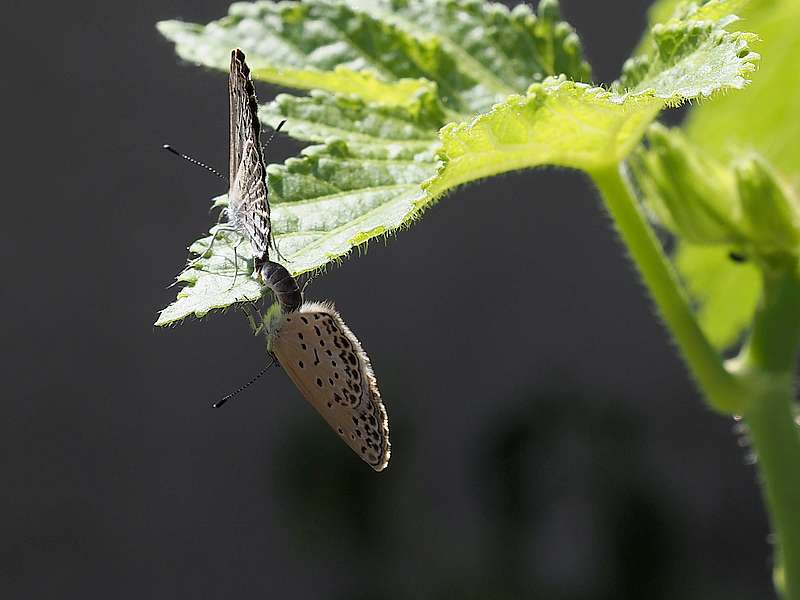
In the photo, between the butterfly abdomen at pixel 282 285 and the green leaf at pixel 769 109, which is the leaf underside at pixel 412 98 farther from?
the green leaf at pixel 769 109

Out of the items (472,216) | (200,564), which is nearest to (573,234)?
(472,216)

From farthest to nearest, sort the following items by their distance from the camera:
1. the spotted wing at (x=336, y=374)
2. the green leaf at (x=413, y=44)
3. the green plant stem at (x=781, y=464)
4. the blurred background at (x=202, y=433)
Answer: the blurred background at (x=202, y=433) < the green leaf at (x=413, y=44) < the green plant stem at (x=781, y=464) < the spotted wing at (x=336, y=374)

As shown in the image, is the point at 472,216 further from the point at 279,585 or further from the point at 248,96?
the point at 248,96

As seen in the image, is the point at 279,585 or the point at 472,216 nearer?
the point at 279,585

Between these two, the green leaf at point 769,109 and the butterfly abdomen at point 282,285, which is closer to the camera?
the butterfly abdomen at point 282,285

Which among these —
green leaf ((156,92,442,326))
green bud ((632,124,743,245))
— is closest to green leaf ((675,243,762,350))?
green bud ((632,124,743,245))

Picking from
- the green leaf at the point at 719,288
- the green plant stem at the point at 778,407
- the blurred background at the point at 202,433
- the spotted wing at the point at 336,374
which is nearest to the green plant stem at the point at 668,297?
the green plant stem at the point at 778,407
